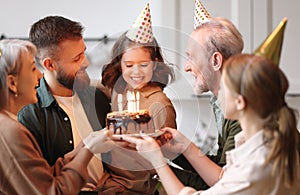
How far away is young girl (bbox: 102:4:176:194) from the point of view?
1253 mm

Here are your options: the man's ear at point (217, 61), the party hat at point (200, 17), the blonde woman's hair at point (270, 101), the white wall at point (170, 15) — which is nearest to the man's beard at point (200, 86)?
the man's ear at point (217, 61)

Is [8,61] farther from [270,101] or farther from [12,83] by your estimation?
[270,101]

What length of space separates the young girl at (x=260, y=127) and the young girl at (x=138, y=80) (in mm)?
208

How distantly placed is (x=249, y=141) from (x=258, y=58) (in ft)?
0.43

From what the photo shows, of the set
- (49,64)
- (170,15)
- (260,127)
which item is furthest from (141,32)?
Answer: (170,15)

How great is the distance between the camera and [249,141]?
3.51 ft

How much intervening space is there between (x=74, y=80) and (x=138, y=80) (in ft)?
0.45

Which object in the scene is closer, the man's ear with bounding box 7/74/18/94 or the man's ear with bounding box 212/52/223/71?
the man's ear with bounding box 7/74/18/94

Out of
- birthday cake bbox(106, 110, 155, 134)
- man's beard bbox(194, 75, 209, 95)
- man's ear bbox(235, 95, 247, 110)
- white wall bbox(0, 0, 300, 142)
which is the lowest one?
white wall bbox(0, 0, 300, 142)

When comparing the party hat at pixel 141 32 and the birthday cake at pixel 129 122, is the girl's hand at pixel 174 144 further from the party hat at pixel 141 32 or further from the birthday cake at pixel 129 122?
the party hat at pixel 141 32

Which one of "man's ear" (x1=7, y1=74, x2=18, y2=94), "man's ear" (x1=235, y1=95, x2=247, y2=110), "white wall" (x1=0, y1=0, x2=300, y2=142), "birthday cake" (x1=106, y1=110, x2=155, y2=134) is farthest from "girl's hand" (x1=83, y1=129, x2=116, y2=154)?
"white wall" (x1=0, y1=0, x2=300, y2=142)

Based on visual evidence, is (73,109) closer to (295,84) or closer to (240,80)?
(240,80)

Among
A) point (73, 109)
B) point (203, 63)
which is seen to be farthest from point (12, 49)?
point (203, 63)

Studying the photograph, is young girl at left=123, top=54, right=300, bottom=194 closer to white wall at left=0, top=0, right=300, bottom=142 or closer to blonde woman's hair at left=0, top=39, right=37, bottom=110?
blonde woman's hair at left=0, top=39, right=37, bottom=110
